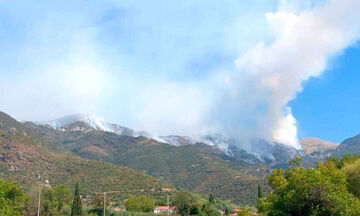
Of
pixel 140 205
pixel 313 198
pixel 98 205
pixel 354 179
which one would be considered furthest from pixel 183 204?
pixel 313 198

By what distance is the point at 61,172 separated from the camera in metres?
128

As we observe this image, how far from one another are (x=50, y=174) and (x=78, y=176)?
8811 mm

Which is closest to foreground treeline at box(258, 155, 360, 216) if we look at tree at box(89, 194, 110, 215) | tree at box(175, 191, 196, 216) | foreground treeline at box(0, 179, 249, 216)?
foreground treeline at box(0, 179, 249, 216)

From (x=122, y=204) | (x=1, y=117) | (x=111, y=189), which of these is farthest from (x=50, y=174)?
(x=1, y=117)

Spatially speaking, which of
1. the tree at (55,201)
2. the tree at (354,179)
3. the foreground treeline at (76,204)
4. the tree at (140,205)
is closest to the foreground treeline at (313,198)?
the tree at (354,179)

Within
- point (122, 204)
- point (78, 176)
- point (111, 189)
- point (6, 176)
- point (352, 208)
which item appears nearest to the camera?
point (352, 208)

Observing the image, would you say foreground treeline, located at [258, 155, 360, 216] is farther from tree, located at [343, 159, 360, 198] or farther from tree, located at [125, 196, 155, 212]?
tree, located at [125, 196, 155, 212]

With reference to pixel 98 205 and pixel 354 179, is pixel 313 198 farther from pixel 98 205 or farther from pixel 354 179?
pixel 98 205

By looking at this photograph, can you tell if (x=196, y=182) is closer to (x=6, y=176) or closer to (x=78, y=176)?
(x=78, y=176)

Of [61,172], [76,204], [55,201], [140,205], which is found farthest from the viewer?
[61,172]

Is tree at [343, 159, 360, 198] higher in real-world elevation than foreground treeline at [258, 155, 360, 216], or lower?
higher

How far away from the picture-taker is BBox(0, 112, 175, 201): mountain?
117500mm

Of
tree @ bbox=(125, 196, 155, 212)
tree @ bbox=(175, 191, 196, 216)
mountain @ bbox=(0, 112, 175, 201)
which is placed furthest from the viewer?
mountain @ bbox=(0, 112, 175, 201)

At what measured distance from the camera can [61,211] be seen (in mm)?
82062
